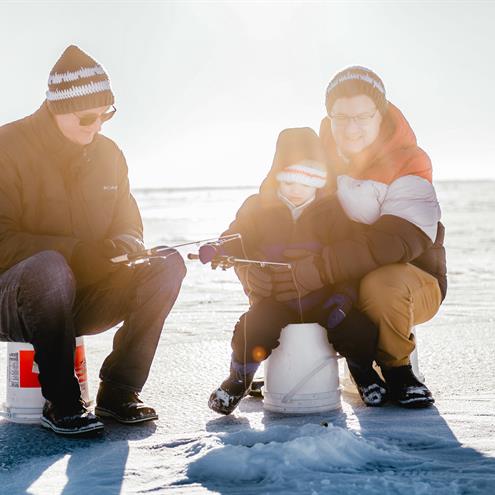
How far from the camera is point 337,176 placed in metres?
3.52

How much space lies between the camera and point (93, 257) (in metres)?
3.01

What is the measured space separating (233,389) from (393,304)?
737 mm

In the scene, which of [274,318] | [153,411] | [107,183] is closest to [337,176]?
[274,318]

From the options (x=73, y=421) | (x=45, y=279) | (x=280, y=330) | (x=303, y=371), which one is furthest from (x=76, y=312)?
(x=303, y=371)

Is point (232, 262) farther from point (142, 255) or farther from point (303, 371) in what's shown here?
point (303, 371)

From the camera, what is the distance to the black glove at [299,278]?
3152mm

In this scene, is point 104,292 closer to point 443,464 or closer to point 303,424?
point 303,424

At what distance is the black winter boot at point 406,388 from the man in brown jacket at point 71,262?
98 cm

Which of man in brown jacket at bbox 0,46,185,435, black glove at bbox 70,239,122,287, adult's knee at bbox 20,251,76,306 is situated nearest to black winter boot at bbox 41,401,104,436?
man in brown jacket at bbox 0,46,185,435

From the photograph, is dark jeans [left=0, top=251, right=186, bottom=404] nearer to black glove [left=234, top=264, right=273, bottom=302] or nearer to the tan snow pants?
black glove [left=234, top=264, right=273, bottom=302]

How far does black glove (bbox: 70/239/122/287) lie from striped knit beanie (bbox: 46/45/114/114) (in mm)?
564

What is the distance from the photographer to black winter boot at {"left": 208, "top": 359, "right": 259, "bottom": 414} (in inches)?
123

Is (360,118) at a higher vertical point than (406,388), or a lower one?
higher

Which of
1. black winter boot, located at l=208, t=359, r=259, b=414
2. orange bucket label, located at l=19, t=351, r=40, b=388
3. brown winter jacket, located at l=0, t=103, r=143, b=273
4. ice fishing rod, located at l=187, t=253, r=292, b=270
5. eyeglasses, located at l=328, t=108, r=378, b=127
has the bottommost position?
black winter boot, located at l=208, t=359, r=259, b=414
